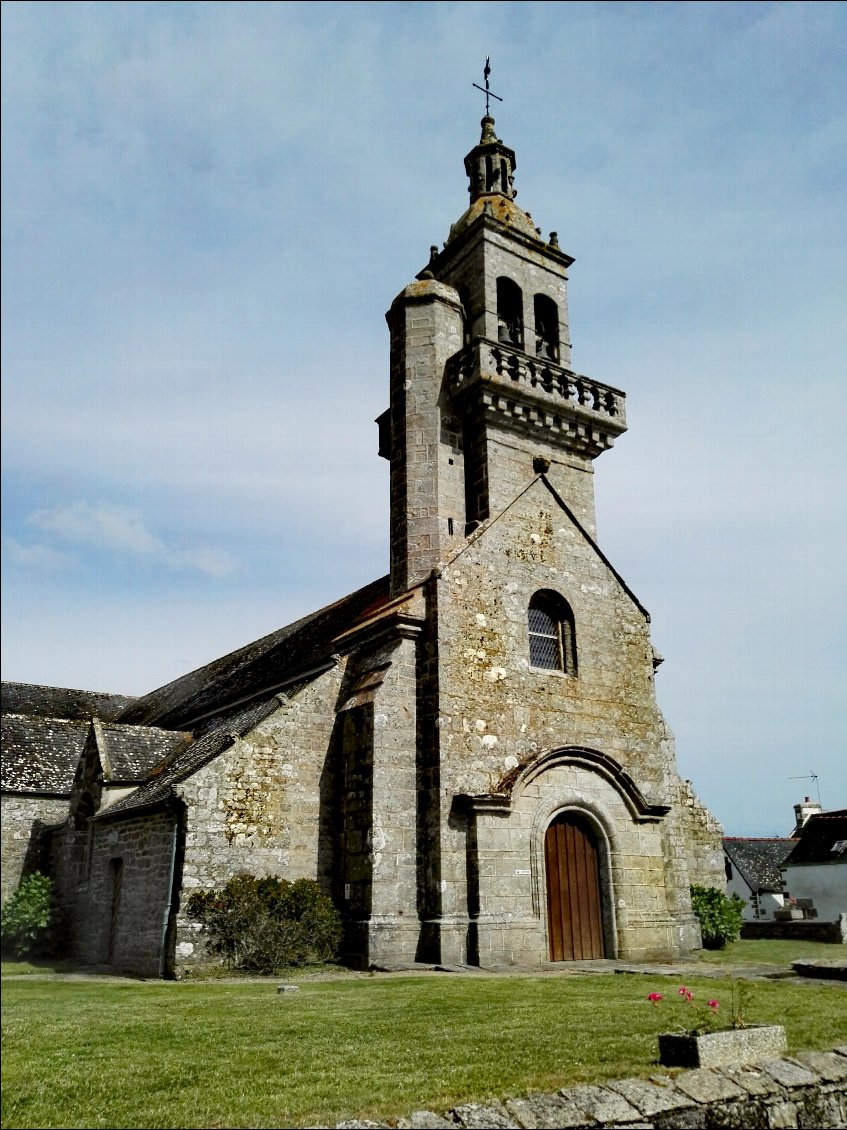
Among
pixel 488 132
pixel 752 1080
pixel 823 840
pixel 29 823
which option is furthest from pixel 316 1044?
pixel 823 840

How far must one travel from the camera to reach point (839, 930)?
672 inches

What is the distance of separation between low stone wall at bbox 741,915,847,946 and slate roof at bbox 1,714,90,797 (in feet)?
52.8

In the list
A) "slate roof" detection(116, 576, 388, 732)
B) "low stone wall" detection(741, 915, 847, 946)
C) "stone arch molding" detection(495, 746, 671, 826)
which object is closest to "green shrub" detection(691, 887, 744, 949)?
"low stone wall" detection(741, 915, 847, 946)

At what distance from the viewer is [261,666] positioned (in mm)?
22234

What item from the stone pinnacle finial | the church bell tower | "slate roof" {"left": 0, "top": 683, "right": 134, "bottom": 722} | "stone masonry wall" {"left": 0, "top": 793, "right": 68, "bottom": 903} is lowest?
"stone masonry wall" {"left": 0, "top": 793, "right": 68, "bottom": 903}

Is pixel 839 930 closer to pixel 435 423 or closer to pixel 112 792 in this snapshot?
pixel 435 423

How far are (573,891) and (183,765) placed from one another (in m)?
7.20

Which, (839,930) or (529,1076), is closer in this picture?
(529,1076)

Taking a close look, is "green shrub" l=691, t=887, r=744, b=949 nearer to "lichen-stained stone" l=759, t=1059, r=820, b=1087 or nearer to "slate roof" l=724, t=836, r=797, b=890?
"lichen-stained stone" l=759, t=1059, r=820, b=1087

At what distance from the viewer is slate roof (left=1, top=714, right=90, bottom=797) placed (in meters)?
20.8

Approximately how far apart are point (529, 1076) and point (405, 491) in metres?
12.6

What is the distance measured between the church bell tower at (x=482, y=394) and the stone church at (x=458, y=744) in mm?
51

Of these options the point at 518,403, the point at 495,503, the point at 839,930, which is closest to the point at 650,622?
the point at 495,503

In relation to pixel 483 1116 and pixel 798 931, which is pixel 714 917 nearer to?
pixel 798 931
